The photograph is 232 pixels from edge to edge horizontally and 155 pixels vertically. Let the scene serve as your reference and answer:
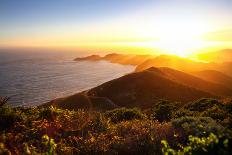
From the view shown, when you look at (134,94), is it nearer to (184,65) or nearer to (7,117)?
(7,117)

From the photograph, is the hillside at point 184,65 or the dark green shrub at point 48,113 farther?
the hillside at point 184,65

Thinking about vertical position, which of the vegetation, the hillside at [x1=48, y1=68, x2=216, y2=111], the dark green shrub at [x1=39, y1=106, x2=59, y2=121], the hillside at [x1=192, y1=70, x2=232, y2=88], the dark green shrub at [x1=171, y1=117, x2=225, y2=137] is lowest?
the hillside at [x1=192, y1=70, x2=232, y2=88]

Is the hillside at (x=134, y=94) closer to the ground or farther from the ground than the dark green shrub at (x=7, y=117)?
closer to the ground

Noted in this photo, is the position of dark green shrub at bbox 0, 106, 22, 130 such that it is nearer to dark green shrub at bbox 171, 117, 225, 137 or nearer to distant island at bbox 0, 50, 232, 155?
distant island at bbox 0, 50, 232, 155

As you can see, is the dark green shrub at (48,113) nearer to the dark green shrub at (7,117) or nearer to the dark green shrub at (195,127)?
the dark green shrub at (7,117)

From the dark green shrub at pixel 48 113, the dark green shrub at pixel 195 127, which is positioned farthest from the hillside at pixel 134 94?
the dark green shrub at pixel 195 127

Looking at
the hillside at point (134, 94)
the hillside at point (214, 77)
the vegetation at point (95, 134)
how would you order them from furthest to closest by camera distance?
the hillside at point (214, 77)
the hillside at point (134, 94)
the vegetation at point (95, 134)

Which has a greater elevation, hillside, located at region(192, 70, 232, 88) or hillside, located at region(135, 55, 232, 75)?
hillside, located at region(192, 70, 232, 88)

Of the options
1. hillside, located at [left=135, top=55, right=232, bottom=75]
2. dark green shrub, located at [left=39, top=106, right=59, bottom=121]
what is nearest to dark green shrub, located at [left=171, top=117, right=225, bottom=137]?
dark green shrub, located at [left=39, top=106, right=59, bottom=121]
